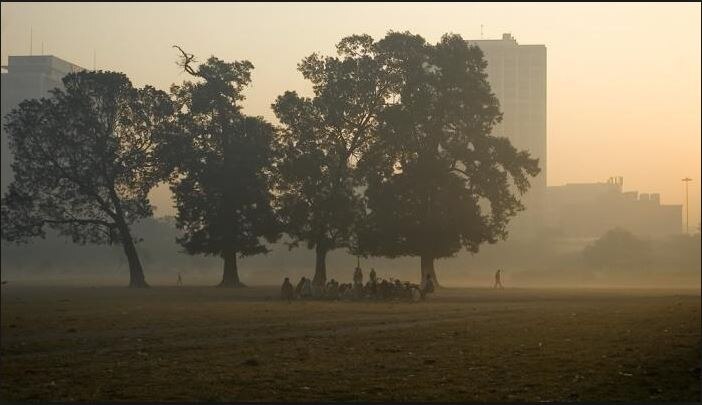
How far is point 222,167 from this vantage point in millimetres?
65812

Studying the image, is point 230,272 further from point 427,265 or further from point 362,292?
point 362,292

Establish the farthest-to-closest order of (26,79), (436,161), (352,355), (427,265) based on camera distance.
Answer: (26,79) < (427,265) < (436,161) < (352,355)

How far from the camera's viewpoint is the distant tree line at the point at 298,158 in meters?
61.2

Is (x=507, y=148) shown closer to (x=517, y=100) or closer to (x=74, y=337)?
(x=517, y=100)

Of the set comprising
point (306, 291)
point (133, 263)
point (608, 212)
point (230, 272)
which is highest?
point (608, 212)

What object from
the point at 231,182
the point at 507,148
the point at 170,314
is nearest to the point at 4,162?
the point at 231,182

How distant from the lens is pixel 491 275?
98.9 m

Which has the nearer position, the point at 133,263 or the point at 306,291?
the point at 306,291

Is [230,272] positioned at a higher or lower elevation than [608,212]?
lower

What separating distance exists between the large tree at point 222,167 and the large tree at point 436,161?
27.7ft

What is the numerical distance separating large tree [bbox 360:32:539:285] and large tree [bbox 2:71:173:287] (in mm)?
16939

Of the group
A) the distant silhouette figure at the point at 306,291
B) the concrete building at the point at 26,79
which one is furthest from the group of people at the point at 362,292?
the concrete building at the point at 26,79

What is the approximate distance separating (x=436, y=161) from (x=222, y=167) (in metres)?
16.0

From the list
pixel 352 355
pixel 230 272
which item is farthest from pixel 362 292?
pixel 352 355
